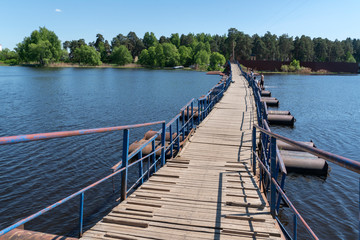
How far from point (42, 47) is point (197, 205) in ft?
407

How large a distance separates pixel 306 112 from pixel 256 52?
10016 cm

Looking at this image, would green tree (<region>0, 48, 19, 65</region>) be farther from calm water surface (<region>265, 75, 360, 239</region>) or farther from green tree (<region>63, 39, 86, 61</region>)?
calm water surface (<region>265, 75, 360, 239</region>)

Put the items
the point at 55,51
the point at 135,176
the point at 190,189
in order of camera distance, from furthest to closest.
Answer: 1. the point at 55,51
2. the point at 135,176
3. the point at 190,189

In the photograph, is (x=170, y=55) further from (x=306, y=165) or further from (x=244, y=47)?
(x=306, y=165)

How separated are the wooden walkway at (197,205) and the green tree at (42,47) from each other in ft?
397

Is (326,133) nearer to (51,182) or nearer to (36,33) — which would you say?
(51,182)

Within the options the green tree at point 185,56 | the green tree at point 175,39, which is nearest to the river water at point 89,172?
the green tree at point 185,56

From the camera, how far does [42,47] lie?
110m

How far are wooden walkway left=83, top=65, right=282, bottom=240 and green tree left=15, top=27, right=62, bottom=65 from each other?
397 feet

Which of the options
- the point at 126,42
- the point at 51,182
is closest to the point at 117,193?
the point at 51,182

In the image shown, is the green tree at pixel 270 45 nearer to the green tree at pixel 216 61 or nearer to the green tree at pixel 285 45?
the green tree at pixel 285 45

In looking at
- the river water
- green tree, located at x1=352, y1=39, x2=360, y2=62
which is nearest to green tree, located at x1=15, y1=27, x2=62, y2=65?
the river water

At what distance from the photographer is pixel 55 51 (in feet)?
376

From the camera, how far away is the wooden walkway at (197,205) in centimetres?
402
